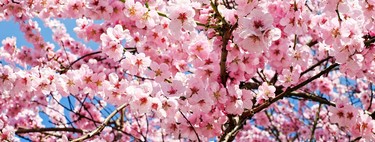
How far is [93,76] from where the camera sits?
145 inches

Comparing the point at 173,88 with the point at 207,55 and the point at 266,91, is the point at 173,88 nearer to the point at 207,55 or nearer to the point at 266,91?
the point at 207,55

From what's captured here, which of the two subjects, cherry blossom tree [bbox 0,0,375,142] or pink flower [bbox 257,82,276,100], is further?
pink flower [bbox 257,82,276,100]

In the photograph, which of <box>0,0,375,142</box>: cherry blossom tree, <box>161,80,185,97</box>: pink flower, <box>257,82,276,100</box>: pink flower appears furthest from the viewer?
<box>257,82,276,100</box>: pink flower

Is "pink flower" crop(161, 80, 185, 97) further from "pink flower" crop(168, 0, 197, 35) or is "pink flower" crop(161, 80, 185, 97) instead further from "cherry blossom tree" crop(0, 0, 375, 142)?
"pink flower" crop(168, 0, 197, 35)

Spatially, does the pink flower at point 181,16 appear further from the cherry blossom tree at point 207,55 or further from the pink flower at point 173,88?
the pink flower at point 173,88

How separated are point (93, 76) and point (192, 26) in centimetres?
120

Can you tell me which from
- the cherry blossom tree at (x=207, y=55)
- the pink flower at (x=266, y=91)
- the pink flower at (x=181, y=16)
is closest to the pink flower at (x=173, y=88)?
the cherry blossom tree at (x=207, y=55)

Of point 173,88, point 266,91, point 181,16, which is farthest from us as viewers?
point 266,91

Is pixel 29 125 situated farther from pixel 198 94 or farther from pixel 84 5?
pixel 198 94

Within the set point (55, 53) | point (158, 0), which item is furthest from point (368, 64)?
point (55, 53)

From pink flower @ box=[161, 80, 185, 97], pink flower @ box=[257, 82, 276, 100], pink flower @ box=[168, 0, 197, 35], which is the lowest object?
pink flower @ box=[161, 80, 185, 97]

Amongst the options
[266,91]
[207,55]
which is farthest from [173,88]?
[266,91]

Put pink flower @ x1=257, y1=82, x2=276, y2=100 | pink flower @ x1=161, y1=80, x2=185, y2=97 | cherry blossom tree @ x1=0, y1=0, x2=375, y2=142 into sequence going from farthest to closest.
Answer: pink flower @ x1=257, y1=82, x2=276, y2=100
pink flower @ x1=161, y1=80, x2=185, y2=97
cherry blossom tree @ x1=0, y1=0, x2=375, y2=142

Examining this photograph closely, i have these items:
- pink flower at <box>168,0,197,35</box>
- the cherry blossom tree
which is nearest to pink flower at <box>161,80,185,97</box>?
the cherry blossom tree
